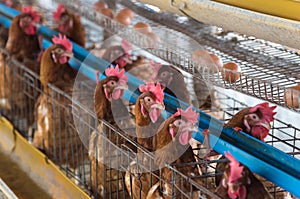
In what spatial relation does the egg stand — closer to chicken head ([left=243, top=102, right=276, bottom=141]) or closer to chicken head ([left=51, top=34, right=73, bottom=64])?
chicken head ([left=243, top=102, right=276, bottom=141])

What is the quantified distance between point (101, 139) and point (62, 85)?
2.22ft

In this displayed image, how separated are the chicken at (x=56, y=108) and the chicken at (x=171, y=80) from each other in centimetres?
48

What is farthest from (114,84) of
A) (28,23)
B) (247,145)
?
(28,23)

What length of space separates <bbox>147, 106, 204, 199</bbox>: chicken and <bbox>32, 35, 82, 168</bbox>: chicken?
2.85 feet

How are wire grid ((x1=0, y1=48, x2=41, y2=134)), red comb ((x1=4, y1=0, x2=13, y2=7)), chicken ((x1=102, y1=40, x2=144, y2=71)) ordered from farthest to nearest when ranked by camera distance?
1. red comb ((x1=4, y1=0, x2=13, y2=7))
2. wire grid ((x1=0, y1=48, x2=41, y2=134))
3. chicken ((x1=102, y1=40, x2=144, y2=71))

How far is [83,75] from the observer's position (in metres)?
2.74

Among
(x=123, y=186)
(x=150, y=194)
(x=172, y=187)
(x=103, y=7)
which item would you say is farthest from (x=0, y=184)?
(x=103, y=7)

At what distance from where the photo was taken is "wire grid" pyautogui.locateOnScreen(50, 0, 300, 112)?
72.1 inches

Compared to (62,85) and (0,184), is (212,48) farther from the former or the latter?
(0,184)

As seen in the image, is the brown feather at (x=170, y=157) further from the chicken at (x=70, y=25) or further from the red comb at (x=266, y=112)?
the chicken at (x=70, y=25)

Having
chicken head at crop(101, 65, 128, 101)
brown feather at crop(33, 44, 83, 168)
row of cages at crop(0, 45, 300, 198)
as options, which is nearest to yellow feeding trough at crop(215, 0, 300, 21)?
row of cages at crop(0, 45, 300, 198)

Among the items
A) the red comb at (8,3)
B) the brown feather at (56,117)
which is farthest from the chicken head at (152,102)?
the red comb at (8,3)

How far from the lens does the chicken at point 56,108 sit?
2713 millimetres

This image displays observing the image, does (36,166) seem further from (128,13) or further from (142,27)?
(128,13)
